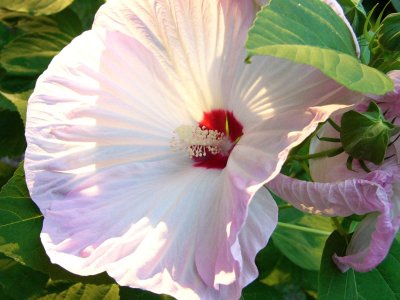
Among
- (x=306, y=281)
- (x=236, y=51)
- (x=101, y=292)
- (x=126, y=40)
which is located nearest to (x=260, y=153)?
(x=236, y=51)

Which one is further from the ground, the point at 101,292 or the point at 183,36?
the point at 183,36

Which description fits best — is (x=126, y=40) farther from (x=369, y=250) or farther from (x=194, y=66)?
(x=369, y=250)

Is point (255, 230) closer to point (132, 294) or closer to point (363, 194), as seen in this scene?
point (363, 194)

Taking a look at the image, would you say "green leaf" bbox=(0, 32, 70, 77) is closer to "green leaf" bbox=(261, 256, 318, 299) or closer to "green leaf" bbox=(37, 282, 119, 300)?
"green leaf" bbox=(37, 282, 119, 300)

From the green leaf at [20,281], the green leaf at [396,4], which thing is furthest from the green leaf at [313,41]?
the green leaf at [20,281]

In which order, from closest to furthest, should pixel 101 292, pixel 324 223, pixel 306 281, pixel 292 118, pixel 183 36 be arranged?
1. pixel 292 118
2. pixel 183 36
3. pixel 101 292
4. pixel 324 223
5. pixel 306 281

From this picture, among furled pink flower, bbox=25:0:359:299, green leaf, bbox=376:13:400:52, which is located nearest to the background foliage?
green leaf, bbox=376:13:400:52

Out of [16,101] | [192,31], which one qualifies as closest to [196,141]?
[192,31]
